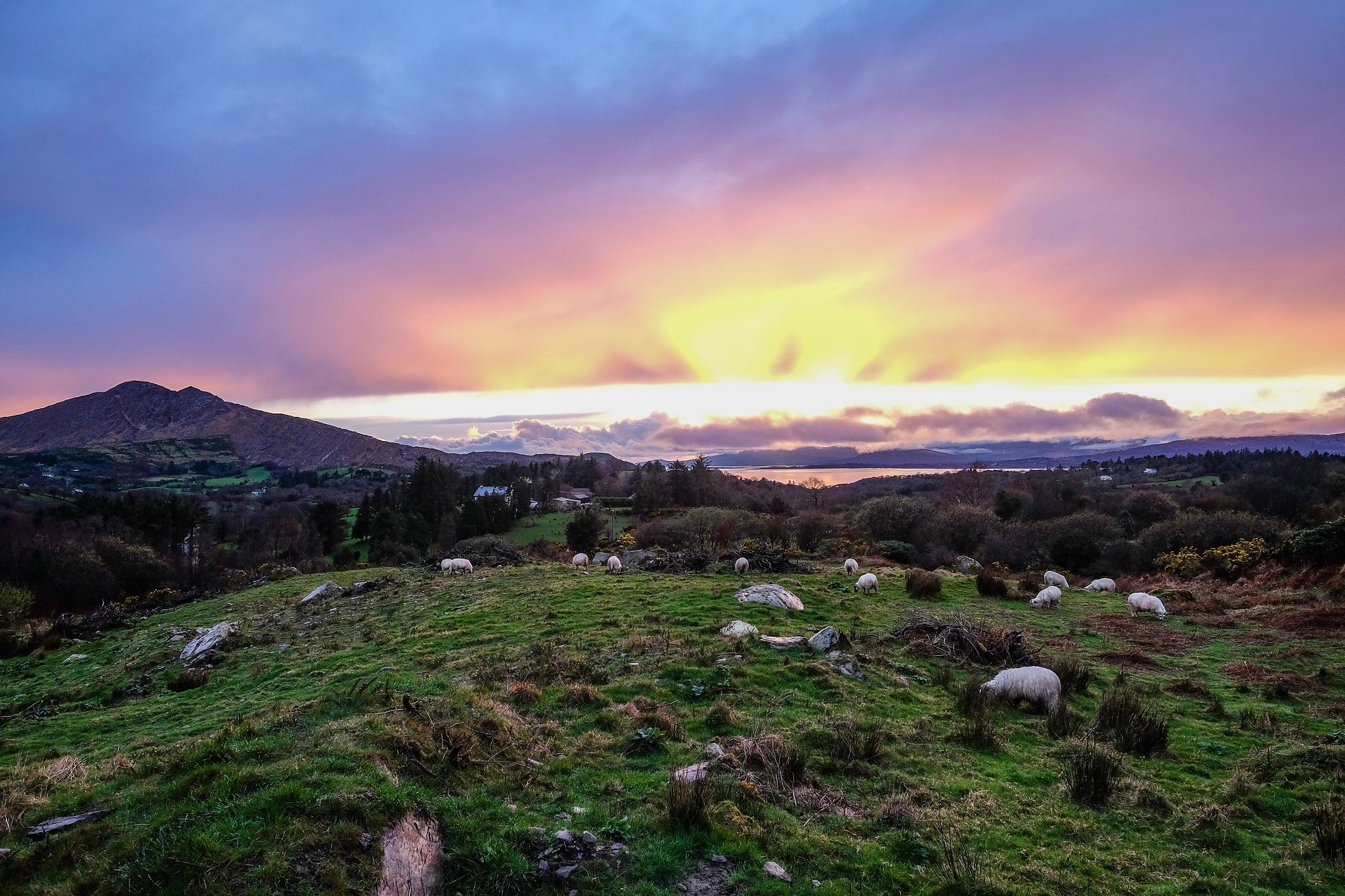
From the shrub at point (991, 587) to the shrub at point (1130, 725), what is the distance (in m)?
14.0

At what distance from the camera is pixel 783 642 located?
1338 centimetres

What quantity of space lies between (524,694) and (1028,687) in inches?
363

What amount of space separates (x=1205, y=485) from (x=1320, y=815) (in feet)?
245

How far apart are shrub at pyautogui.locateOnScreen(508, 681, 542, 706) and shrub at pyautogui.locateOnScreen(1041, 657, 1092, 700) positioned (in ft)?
31.5

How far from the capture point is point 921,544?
42.2 metres

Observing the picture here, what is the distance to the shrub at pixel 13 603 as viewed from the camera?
1118 inches

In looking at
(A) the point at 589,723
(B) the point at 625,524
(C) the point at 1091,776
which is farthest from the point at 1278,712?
(B) the point at 625,524

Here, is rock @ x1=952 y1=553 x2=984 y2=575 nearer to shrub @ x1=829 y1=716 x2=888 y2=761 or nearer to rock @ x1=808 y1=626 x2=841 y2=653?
rock @ x1=808 y1=626 x2=841 y2=653

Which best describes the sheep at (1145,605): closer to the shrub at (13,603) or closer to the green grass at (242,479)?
the shrub at (13,603)

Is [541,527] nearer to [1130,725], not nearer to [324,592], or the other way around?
[324,592]

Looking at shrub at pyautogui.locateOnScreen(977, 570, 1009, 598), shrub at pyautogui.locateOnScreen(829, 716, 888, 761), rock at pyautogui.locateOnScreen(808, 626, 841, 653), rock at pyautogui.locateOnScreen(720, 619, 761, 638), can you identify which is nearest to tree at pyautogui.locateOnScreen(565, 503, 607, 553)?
shrub at pyautogui.locateOnScreen(977, 570, 1009, 598)

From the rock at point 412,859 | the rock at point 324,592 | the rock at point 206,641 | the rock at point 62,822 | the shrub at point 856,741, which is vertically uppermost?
the rock at point 62,822

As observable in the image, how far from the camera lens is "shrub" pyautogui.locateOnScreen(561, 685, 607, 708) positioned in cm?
967

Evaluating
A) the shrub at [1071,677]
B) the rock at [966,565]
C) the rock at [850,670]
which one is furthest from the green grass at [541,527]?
the shrub at [1071,677]
